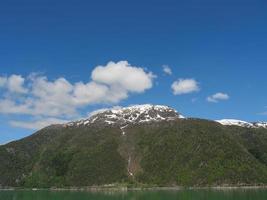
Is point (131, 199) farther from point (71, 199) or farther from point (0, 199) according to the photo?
point (0, 199)

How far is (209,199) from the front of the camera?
144 metres

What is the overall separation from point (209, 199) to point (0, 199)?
91240 mm

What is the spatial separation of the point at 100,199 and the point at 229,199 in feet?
163

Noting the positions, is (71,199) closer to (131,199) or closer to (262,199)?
(131,199)

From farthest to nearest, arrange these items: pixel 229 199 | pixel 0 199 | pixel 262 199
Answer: pixel 0 199, pixel 229 199, pixel 262 199

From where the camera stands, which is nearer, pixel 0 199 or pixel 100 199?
pixel 100 199

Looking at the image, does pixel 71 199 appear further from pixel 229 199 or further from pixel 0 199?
pixel 229 199

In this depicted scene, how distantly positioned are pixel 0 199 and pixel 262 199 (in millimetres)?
109679

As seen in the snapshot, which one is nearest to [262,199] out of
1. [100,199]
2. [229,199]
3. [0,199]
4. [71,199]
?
[229,199]

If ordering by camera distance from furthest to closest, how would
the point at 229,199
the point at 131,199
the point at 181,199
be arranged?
the point at 131,199, the point at 181,199, the point at 229,199

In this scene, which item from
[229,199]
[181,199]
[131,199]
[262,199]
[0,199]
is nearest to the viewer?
[262,199]

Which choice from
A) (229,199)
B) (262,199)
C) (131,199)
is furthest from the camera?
(131,199)

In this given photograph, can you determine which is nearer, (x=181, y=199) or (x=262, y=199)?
(x=262, y=199)

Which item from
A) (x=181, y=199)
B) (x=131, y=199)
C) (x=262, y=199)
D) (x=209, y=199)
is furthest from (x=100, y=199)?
(x=262, y=199)
